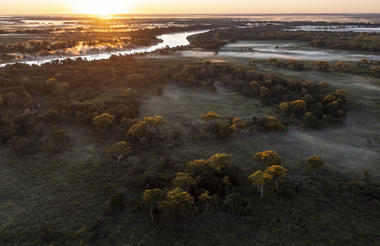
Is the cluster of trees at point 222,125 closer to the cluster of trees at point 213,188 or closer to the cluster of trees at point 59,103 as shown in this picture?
the cluster of trees at point 213,188

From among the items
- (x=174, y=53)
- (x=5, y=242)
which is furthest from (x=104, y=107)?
(x=174, y=53)

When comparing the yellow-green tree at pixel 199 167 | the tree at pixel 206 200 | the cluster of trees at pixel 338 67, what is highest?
the cluster of trees at pixel 338 67

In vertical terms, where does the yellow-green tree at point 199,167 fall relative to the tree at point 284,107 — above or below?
below

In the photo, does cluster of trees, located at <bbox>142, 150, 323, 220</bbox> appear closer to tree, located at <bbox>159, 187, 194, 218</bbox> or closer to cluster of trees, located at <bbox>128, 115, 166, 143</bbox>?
tree, located at <bbox>159, 187, 194, 218</bbox>

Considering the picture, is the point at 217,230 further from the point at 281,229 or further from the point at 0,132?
the point at 0,132

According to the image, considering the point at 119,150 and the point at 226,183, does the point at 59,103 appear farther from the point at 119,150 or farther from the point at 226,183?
the point at 226,183

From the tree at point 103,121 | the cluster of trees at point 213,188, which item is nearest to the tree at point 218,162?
the cluster of trees at point 213,188
